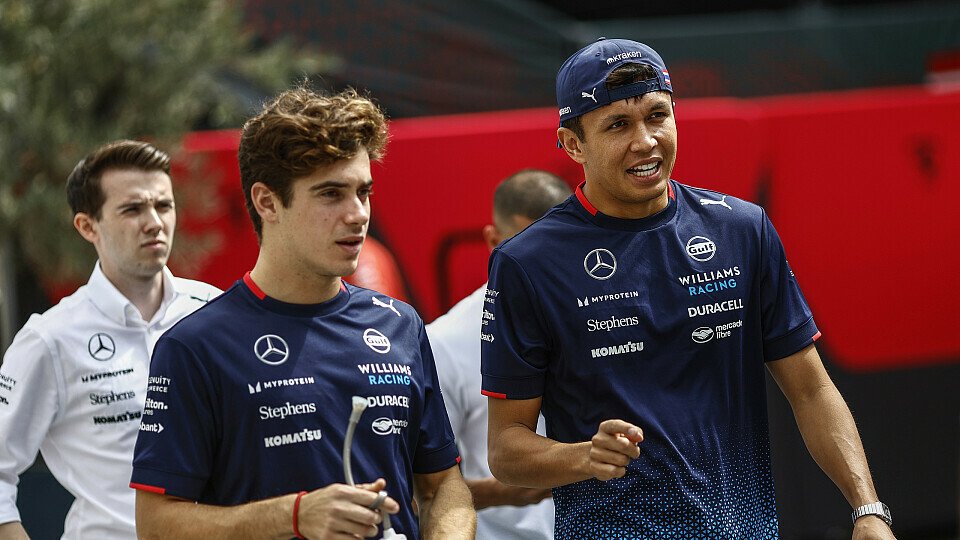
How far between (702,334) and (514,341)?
1.44 ft

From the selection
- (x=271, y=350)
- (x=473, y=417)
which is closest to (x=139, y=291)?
(x=473, y=417)

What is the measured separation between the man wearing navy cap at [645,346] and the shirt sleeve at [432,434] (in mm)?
132

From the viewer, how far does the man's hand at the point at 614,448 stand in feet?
8.48

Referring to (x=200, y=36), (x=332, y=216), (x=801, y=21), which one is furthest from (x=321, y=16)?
(x=332, y=216)

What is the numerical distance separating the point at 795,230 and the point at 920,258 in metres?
0.76

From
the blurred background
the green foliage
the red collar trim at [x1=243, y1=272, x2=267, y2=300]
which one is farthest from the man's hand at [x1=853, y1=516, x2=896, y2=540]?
the green foliage

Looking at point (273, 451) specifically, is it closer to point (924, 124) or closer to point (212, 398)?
point (212, 398)

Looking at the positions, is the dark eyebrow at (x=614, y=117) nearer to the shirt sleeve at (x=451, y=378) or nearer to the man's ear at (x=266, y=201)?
the man's ear at (x=266, y=201)

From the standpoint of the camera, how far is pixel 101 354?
3.82 meters

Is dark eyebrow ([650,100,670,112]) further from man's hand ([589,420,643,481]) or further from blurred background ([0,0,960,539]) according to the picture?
blurred background ([0,0,960,539])

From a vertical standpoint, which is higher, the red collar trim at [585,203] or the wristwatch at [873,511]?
the red collar trim at [585,203]

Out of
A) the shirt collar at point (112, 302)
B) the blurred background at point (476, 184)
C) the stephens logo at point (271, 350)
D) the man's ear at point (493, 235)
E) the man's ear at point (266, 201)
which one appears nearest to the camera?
the stephens logo at point (271, 350)

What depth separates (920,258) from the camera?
6879 mm

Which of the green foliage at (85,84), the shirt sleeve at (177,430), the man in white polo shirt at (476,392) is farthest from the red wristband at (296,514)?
the green foliage at (85,84)
